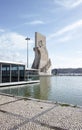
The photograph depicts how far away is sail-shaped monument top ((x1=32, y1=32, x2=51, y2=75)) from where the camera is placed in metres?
67.4

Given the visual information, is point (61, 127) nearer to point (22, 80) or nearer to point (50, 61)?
point (22, 80)

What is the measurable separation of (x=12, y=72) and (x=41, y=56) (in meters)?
47.5

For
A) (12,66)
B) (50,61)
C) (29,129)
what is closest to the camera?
(29,129)

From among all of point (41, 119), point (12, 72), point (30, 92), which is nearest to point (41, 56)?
point (12, 72)

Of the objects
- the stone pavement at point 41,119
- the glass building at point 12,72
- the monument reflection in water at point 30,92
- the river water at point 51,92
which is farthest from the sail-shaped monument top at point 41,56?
the stone pavement at point 41,119

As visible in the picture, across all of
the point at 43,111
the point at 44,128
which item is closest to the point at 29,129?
the point at 44,128

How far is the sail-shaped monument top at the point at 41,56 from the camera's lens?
67375 millimetres

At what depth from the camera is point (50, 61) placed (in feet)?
242

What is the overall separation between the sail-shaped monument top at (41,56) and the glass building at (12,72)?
45.0 metres

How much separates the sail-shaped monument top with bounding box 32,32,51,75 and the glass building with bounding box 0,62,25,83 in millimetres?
45038

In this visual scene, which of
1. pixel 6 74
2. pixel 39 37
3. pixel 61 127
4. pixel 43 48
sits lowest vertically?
pixel 61 127

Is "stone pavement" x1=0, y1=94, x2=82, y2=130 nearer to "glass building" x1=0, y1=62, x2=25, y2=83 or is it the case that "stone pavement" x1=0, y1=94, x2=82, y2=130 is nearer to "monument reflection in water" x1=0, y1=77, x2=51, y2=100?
"monument reflection in water" x1=0, y1=77, x2=51, y2=100

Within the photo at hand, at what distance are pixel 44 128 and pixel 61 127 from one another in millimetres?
491

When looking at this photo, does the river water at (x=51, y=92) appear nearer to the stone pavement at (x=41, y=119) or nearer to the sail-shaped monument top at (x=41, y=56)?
the stone pavement at (x=41, y=119)
